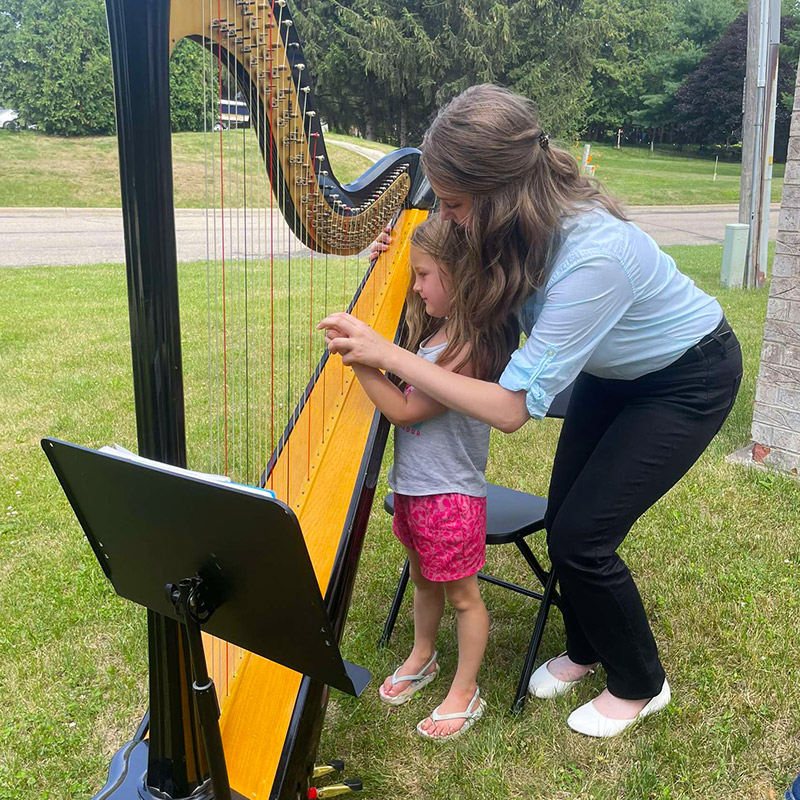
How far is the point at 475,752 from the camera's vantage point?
7.70ft

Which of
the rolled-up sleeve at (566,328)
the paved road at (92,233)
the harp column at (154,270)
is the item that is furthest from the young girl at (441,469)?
the paved road at (92,233)

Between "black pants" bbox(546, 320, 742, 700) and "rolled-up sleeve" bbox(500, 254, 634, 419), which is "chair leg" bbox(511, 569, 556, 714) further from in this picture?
"rolled-up sleeve" bbox(500, 254, 634, 419)

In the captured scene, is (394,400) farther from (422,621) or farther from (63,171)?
(63,171)

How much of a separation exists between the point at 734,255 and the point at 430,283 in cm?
877

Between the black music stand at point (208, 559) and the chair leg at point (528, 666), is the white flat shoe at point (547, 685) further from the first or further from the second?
the black music stand at point (208, 559)

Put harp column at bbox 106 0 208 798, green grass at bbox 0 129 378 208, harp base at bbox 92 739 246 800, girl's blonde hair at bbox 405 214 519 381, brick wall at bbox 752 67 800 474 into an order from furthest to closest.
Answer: green grass at bbox 0 129 378 208 → brick wall at bbox 752 67 800 474 → girl's blonde hair at bbox 405 214 519 381 → harp base at bbox 92 739 246 800 → harp column at bbox 106 0 208 798

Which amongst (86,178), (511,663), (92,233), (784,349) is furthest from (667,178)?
(511,663)

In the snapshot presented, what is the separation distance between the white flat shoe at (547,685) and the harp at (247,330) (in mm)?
903

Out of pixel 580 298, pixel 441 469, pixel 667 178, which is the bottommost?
pixel 667 178

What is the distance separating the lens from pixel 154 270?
4.45 ft

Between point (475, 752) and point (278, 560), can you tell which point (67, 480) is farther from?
point (475, 752)

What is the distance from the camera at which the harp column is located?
4.03ft

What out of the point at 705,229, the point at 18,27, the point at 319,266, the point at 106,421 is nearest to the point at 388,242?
the point at 106,421

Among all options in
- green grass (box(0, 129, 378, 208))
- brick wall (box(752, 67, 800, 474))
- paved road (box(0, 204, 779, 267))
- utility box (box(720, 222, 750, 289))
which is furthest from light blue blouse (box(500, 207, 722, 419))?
Result: green grass (box(0, 129, 378, 208))
